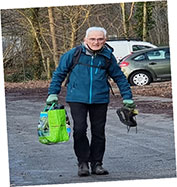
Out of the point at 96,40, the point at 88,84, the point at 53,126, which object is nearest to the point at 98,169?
the point at 53,126

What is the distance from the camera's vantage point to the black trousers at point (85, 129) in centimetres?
603

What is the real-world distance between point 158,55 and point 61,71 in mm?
14505

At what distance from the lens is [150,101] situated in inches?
674

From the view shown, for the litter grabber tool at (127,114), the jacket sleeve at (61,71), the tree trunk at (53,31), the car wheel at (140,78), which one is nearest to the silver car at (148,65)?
the car wheel at (140,78)

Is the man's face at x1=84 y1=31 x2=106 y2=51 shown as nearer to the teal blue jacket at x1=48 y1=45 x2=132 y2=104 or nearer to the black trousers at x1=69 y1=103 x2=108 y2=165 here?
the teal blue jacket at x1=48 y1=45 x2=132 y2=104

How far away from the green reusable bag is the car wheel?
46.1ft

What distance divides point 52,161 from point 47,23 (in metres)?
19.1

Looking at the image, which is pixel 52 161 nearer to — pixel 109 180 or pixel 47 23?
pixel 109 180

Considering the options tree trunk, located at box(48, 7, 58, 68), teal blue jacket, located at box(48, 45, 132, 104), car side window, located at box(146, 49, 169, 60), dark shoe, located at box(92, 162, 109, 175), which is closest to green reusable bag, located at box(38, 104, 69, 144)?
teal blue jacket, located at box(48, 45, 132, 104)

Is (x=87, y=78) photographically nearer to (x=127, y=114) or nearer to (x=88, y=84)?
(x=88, y=84)

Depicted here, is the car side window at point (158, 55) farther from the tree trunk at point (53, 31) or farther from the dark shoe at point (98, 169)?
the dark shoe at point (98, 169)

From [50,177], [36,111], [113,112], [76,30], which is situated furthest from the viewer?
[76,30]

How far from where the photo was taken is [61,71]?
6004mm

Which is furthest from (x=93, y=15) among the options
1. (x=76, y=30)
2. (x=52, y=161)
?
(x=52, y=161)
